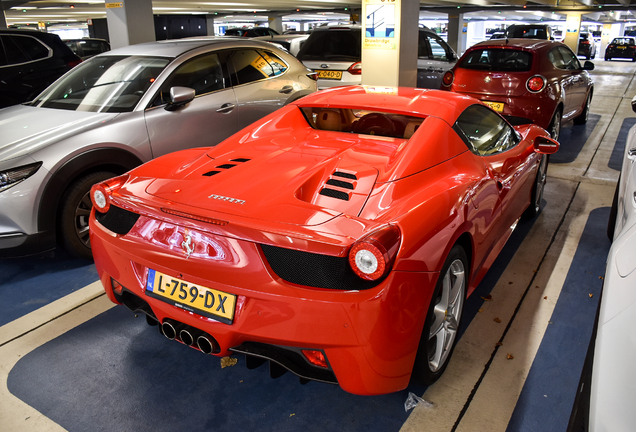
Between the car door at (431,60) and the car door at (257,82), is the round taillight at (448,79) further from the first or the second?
the car door at (431,60)

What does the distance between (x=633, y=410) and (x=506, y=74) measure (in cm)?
608

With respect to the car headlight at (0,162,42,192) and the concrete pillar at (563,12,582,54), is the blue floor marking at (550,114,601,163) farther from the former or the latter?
the concrete pillar at (563,12,582,54)

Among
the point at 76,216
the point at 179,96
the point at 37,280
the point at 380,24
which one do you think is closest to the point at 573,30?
the point at 380,24

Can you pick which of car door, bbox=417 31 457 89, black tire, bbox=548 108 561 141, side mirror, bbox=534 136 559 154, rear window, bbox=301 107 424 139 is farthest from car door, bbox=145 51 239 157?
car door, bbox=417 31 457 89

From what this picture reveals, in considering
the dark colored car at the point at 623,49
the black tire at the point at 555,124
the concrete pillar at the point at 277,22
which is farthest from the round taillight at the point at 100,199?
the concrete pillar at the point at 277,22

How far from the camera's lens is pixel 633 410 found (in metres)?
1.22

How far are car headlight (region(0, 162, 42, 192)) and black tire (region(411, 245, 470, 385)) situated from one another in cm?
281

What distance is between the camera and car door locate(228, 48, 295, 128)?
16.4 ft

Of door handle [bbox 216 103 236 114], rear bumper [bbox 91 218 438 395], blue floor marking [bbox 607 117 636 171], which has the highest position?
door handle [bbox 216 103 236 114]

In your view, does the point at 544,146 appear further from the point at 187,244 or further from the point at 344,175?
the point at 187,244

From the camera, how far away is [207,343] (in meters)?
2.02

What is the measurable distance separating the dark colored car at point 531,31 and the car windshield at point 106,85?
66.1 ft

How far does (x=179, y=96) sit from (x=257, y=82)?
53.1 inches

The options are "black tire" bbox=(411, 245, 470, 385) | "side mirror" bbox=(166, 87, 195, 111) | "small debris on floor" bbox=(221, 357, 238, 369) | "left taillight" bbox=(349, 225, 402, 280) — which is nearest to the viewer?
"left taillight" bbox=(349, 225, 402, 280)
